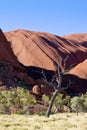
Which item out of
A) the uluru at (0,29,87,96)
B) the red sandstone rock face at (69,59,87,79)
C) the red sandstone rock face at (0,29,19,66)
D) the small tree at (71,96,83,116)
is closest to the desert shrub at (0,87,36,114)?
the small tree at (71,96,83,116)

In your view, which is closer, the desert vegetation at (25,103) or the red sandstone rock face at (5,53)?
the desert vegetation at (25,103)

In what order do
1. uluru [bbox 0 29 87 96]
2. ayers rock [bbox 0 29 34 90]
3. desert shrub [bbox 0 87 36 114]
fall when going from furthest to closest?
uluru [bbox 0 29 87 96] < ayers rock [bbox 0 29 34 90] < desert shrub [bbox 0 87 36 114]

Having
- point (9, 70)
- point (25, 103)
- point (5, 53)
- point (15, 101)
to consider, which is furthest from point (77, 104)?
point (5, 53)

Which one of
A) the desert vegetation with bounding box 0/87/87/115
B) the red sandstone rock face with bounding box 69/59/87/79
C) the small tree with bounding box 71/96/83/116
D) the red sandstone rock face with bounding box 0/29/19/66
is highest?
the desert vegetation with bounding box 0/87/87/115

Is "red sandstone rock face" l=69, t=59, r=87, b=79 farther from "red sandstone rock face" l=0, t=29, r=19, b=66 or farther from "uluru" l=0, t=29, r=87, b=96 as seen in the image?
"red sandstone rock face" l=0, t=29, r=19, b=66

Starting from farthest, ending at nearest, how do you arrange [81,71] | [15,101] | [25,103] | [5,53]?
[81,71], [5,53], [15,101], [25,103]

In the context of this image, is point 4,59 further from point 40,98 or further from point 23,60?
point 23,60

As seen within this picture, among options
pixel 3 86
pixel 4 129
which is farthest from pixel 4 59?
pixel 4 129

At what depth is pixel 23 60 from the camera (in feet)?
598

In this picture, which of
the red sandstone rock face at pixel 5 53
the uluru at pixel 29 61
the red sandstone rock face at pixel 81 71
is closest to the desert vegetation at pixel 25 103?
the uluru at pixel 29 61

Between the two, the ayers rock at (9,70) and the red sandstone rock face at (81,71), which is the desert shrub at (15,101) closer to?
the ayers rock at (9,70)

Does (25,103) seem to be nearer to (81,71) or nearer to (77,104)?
(77,104)

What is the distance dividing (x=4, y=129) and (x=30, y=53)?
167m

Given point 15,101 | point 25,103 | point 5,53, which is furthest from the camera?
point 5,53
